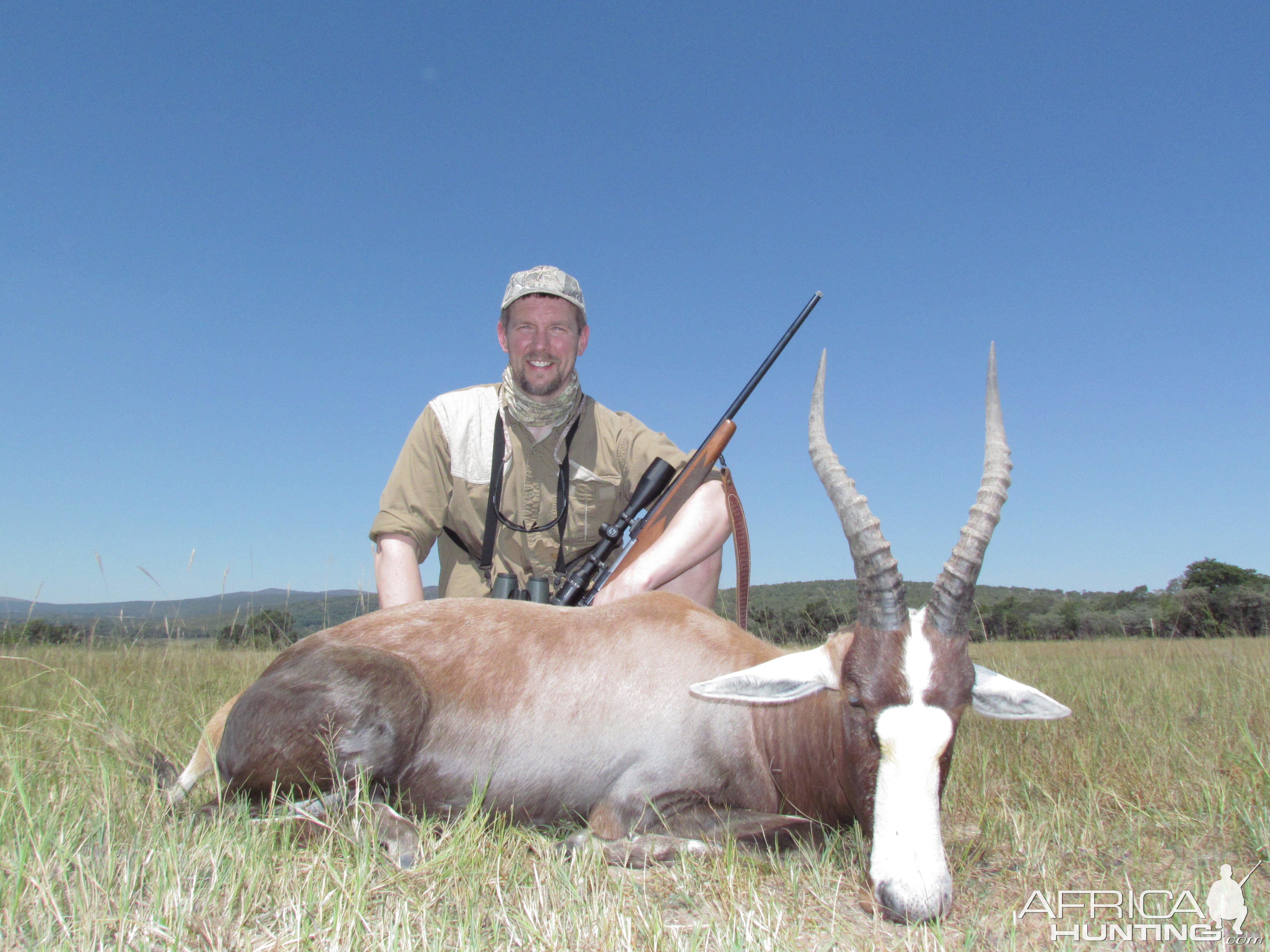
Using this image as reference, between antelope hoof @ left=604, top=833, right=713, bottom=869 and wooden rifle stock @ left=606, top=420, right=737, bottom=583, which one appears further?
wooden rifle stock @ left=606, top=420, right=737, bottom=583

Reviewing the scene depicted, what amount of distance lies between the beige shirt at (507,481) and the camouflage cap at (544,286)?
76cm

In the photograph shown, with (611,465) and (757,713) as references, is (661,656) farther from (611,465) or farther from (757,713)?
(611,465)

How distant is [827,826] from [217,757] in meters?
2.55

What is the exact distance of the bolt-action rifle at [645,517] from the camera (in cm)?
529

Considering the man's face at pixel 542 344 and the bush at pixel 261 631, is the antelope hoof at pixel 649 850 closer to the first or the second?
the man's face at pixel 542 344

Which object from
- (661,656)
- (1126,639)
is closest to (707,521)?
(661,656)

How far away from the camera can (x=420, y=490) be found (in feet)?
19.3

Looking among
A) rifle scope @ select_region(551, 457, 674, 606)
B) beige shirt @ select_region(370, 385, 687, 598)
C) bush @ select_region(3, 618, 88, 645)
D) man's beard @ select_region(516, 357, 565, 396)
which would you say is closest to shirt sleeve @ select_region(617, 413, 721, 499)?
beige shirt @ select_region(370, 385, 687, 598)

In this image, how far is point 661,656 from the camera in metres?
3.63

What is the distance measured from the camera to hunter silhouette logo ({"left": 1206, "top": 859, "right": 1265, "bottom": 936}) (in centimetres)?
250

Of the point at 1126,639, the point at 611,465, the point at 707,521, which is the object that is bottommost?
the point at 1126,639

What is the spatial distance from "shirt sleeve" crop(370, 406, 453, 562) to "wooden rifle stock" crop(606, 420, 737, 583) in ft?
4.92

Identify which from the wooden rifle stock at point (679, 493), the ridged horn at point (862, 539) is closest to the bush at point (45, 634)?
the wooden rifle stock at point (679, 493)

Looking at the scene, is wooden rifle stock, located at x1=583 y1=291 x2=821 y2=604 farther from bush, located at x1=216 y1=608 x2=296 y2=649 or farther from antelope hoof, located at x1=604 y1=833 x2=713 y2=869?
bush, located at x1=216 y1=608 x2=296 y2=649
